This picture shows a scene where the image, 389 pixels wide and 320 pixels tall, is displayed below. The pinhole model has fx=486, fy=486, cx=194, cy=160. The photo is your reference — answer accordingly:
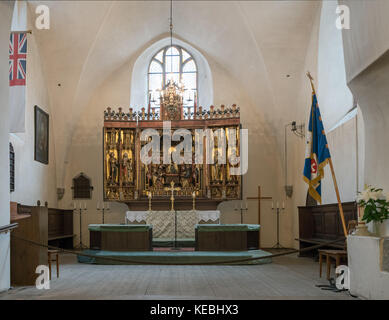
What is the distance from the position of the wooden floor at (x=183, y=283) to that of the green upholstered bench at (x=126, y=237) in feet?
3.46

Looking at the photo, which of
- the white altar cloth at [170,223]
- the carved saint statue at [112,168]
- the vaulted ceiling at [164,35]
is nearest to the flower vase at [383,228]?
the white altar cloth at [170,223]

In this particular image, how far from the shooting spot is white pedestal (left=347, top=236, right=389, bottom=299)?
595 centimetres

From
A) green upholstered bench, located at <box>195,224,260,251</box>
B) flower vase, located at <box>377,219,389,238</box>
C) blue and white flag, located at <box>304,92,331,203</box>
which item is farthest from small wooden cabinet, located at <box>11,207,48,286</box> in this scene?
flower vase, located at <box>377,219,389,238</box>

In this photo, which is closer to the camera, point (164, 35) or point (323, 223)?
point (323, 223)

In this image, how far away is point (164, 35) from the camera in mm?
17922

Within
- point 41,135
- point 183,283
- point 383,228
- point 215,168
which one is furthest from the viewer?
point 215,168

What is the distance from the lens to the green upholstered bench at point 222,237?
11984 millimetres

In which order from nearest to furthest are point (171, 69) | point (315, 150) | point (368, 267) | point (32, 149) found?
point (368, 267)
point (315, 150)
point (32, 149)
point (171, 69)

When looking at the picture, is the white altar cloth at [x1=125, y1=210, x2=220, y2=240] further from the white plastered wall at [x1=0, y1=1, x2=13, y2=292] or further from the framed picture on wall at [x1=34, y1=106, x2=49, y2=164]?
the white plastered wall at [x1=0, y1=1, x2=13, y2=292]

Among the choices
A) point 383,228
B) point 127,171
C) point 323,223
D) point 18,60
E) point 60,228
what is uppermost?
point 18,60

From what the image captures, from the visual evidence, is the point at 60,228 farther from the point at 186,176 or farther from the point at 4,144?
the point at 4,144

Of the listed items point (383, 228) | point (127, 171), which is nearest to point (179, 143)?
point (127, 171)

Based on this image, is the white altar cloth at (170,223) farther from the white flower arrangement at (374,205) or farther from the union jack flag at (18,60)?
the white flower arrangement at (374,205)

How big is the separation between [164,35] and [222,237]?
353 inches
